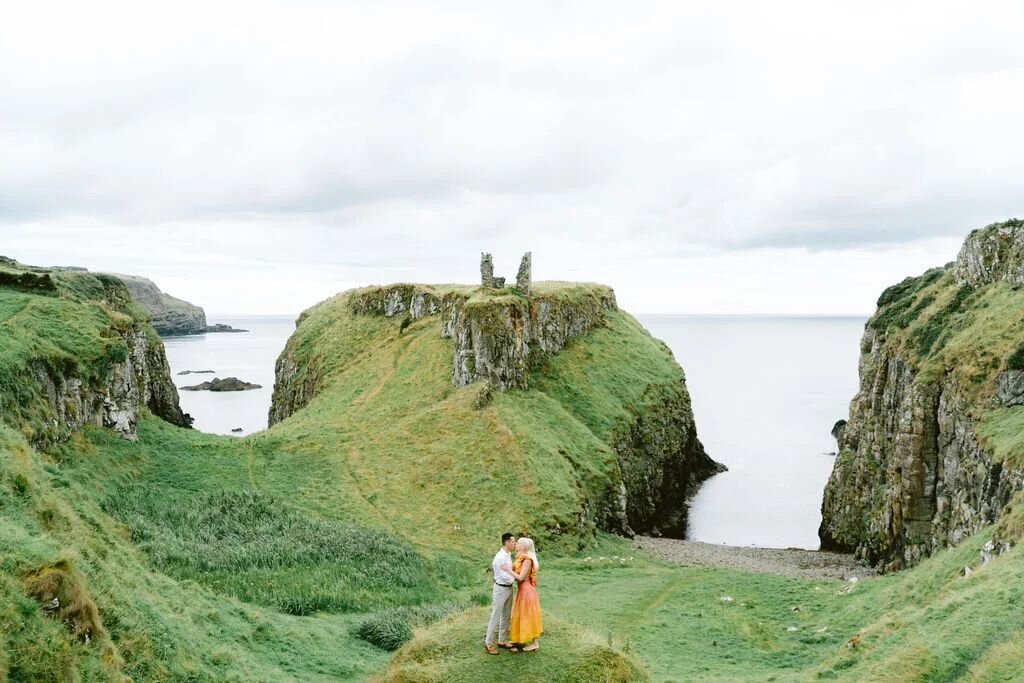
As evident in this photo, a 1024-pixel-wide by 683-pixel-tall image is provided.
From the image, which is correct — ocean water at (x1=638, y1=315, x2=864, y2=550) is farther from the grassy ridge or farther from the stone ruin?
the grassy ridge

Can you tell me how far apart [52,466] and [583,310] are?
214 ft

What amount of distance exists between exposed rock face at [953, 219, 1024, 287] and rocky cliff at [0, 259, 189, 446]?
63.0 m

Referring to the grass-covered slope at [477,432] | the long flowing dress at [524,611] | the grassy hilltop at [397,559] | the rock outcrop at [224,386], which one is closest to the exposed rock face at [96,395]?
the grassy hilltop at [397,559]

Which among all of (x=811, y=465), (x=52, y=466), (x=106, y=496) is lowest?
(x=811, y=465)

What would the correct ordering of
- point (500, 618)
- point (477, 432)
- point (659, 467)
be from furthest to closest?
point (659, 467) → point (477, 432) → point (500, 618)

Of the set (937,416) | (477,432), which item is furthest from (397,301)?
(937,416)

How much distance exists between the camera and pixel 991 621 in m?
18.3

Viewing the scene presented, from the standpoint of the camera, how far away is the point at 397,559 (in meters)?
40.8

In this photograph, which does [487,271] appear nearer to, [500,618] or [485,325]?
[485,325]

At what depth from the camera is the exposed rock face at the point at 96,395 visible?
135 feet

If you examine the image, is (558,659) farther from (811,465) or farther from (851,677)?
(811,465)

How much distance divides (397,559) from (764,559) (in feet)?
103

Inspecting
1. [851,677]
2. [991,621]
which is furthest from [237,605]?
[991,621]

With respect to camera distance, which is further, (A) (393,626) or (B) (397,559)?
(B) (397,559)
